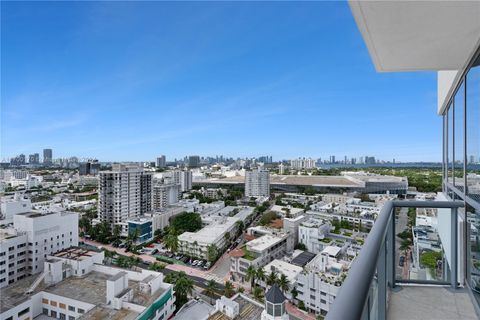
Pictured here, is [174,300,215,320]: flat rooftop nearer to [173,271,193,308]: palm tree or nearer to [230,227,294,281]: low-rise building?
[173,271,193,308]: palm tree

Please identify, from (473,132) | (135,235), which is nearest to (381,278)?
→ (473,132)

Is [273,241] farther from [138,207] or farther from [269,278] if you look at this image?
[138,207]

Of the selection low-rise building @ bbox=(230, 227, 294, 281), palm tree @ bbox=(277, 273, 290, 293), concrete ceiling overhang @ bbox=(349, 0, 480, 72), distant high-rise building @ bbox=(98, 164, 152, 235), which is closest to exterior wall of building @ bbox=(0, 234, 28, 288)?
distant high-rise building @ bbox=(98, 164, 152, 235)

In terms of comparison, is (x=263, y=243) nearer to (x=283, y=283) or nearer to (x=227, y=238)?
(x=227, y=238)

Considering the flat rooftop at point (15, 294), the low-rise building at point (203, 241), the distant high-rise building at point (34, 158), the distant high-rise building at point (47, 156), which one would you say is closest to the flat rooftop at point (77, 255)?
the flat rooftop at point (15, 294)

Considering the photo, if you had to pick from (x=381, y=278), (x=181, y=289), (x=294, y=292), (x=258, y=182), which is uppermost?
(x=381, y=278)
